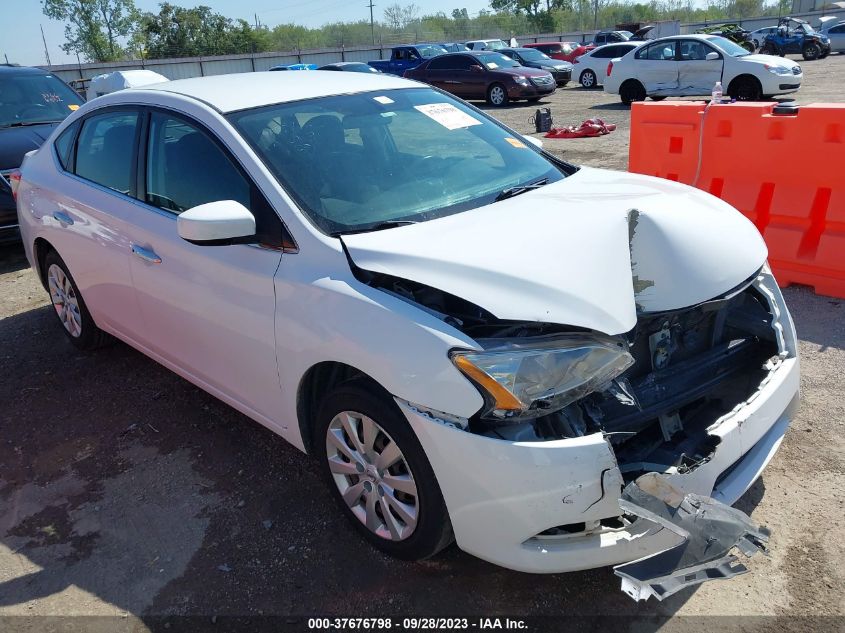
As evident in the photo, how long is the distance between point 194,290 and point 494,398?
1.72 metres

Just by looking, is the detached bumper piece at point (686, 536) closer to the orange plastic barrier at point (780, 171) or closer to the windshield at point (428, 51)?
the orange plastic barrier at point (780, 171)

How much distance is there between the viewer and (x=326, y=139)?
3.22 metres

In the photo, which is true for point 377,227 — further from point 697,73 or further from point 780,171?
point 697,73

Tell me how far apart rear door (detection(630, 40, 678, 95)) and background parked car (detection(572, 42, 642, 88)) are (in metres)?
5.48

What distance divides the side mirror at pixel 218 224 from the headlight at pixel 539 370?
3.64 ft

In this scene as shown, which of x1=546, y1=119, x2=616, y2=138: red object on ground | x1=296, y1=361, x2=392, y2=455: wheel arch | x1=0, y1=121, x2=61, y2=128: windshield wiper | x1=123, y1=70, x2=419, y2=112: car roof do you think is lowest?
x1=546, y1=119, x2=616, y2=138: red object on ground

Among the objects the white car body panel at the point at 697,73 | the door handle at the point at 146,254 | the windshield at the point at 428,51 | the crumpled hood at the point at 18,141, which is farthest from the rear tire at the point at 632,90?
the door handle at the point at 146,254

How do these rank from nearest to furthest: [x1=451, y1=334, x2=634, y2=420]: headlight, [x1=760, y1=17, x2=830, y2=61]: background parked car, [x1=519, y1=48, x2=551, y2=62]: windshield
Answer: [x1=451, y1=334, x2=634, y2=420]: headlight → [x1=519, y1=48, x2=551, y2=62]: windshield → [x1=760, y1=17, x2=830, y2=61]: background parked car

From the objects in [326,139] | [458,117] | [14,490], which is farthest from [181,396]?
[458,117]

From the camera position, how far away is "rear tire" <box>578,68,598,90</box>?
22.5 m

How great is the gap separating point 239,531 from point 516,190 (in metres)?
2.00

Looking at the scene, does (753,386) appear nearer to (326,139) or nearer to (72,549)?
(326,139)

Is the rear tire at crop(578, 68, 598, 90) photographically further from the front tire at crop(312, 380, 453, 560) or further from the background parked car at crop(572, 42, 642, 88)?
the front tire at crop(312, 380, 453, 560)

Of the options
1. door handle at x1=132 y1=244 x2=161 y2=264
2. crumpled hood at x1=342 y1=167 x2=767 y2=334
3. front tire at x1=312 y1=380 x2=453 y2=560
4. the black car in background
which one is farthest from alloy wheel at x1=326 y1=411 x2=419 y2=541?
the black car in background
